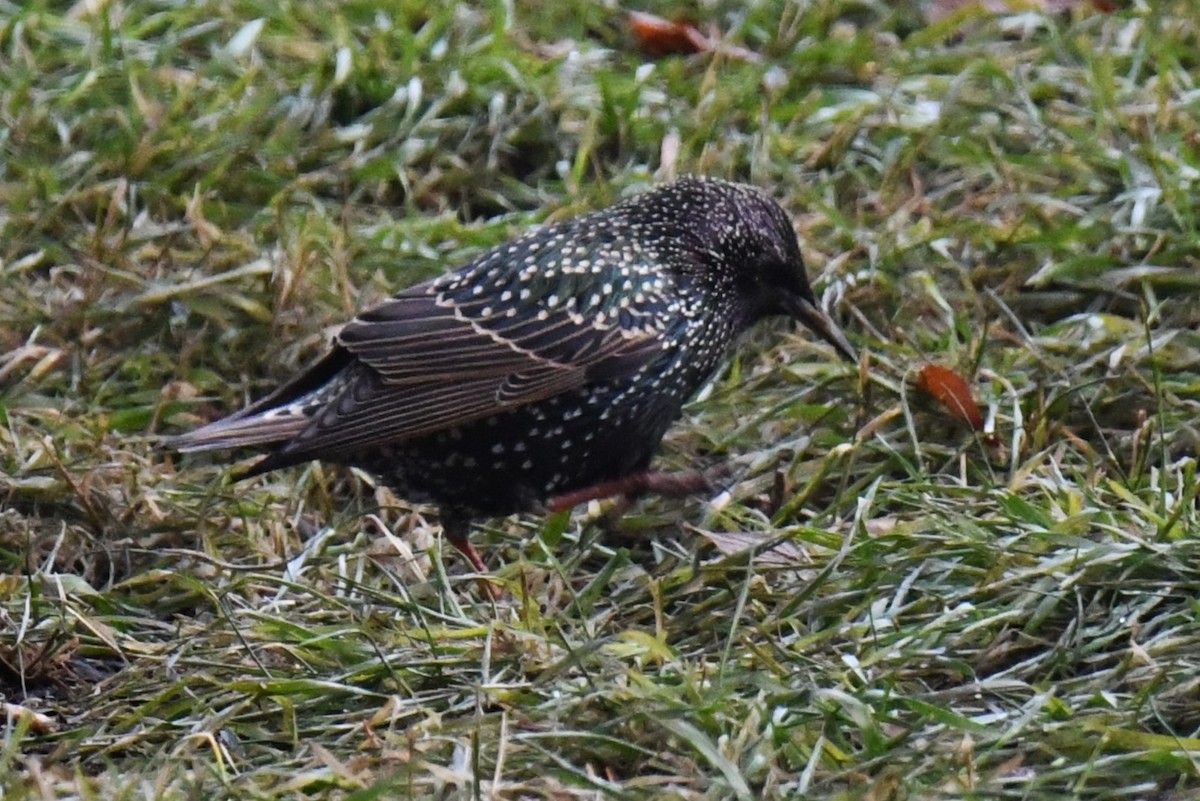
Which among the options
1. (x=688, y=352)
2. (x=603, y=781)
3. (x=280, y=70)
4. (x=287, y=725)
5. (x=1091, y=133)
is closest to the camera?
(x=603, y=781)

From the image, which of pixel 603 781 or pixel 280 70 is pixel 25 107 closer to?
pixel 280 70

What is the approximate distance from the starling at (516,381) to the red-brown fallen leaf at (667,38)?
6.89 feet

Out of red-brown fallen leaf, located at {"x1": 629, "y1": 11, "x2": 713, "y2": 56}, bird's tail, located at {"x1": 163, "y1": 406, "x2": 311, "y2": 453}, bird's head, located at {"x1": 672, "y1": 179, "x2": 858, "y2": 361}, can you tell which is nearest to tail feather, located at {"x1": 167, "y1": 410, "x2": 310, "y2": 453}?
bird's tail, located at {"x1": 163, "y1": 406, "x2": 311, "y2": 453}

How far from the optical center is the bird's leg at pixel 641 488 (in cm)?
439

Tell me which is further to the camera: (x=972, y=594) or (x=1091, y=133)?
(x=1091, y=133)

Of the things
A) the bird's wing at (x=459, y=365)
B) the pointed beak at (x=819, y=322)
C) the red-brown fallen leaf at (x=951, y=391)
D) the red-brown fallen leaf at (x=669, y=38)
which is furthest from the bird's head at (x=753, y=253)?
the red-brown fallen leaf at (x=669, y=38)

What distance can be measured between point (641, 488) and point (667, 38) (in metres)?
2.57

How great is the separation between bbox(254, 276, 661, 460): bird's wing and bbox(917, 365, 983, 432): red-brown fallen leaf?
30.8 inches

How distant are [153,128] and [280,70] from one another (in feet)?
1.71

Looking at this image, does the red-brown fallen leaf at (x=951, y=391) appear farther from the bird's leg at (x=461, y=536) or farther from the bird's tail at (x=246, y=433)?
the bird's tail at (x=246, y=433)

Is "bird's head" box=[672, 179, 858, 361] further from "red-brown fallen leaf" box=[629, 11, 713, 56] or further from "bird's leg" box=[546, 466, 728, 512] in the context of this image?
"red-brown fallen leaf" box=[629, 11, 713, 56]

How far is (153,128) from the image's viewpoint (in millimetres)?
6008

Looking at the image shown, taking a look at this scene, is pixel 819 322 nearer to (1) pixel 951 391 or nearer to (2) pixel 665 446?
(1) pixel 951 391

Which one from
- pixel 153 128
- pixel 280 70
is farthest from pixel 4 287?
pixel 280 70
